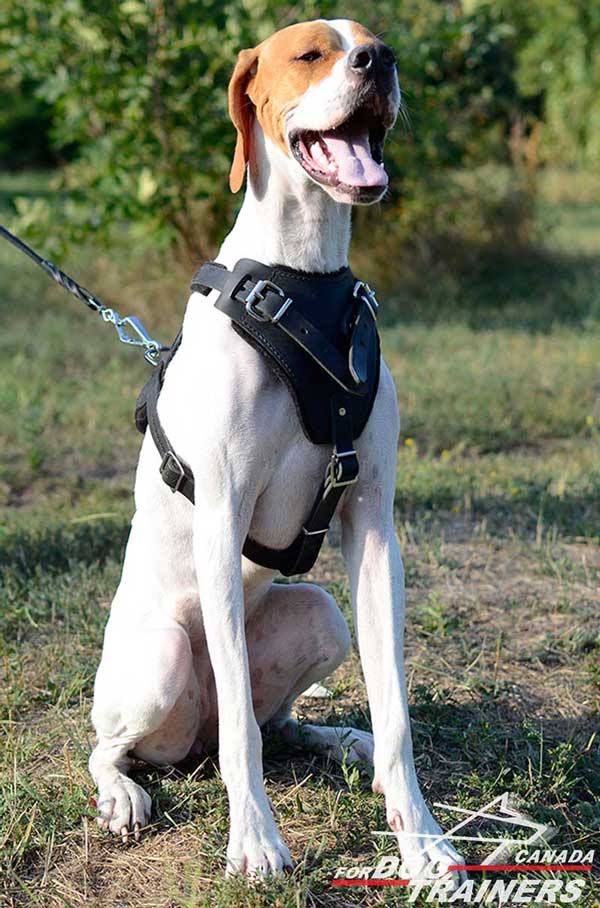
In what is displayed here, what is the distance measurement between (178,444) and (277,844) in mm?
943

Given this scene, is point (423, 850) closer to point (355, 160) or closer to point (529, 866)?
point (529, 866)

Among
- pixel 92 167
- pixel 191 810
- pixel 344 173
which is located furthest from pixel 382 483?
pixel 92 167

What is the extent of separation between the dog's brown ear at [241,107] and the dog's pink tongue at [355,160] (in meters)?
0.23

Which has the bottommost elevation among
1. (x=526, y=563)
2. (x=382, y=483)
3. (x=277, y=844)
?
(x=526, y=563)

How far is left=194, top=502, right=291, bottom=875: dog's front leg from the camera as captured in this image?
2.48 metres

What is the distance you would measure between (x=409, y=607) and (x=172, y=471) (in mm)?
1563

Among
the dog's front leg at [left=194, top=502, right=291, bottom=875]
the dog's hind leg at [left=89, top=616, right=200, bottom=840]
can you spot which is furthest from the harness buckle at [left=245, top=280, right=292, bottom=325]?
the dog's hind leg at [left=89, top=616, right=200, bottom=840]

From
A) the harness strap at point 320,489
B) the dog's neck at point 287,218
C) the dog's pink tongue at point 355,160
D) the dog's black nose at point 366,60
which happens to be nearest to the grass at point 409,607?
the harness strap at point 320,489

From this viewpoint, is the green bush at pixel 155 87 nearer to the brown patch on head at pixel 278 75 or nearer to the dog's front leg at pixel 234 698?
the brown patch on head at pixel 278 75

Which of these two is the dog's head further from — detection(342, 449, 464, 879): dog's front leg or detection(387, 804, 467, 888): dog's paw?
detection(387, 804, 467, 888): dog's paw

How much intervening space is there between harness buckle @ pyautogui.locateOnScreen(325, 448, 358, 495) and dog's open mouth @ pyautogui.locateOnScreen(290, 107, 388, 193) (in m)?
0.60

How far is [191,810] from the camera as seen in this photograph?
9.39 ft

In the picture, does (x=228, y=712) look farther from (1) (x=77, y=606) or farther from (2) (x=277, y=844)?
(1) (x=77, y=606)

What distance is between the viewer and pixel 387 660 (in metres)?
2.66
